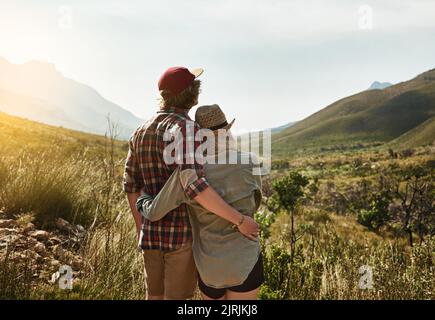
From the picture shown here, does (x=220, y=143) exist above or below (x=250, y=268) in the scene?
above

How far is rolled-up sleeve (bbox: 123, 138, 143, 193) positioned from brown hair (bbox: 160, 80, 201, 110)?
1.14 ft

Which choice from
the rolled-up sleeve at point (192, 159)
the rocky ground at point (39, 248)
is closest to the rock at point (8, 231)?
the rocky ground at point (39, 248)

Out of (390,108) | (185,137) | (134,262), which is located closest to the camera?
(185,137)

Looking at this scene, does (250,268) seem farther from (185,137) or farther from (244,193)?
(185,137)

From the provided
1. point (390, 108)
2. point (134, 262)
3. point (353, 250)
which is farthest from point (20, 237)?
point (390, 108)

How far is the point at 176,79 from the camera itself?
85.4 inches

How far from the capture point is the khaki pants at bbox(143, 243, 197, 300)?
2199 millimetres

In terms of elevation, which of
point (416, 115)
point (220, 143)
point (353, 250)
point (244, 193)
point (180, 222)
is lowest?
point (353, 250)

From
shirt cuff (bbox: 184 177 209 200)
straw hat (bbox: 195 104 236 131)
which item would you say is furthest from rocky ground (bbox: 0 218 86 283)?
straw hat (bbox: 195 104 236 131)

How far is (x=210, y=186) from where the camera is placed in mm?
2010

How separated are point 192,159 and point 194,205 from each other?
280 mm

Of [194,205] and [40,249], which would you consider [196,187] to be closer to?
[194,205]

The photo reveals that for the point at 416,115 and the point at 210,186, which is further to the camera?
the point at 416,115
